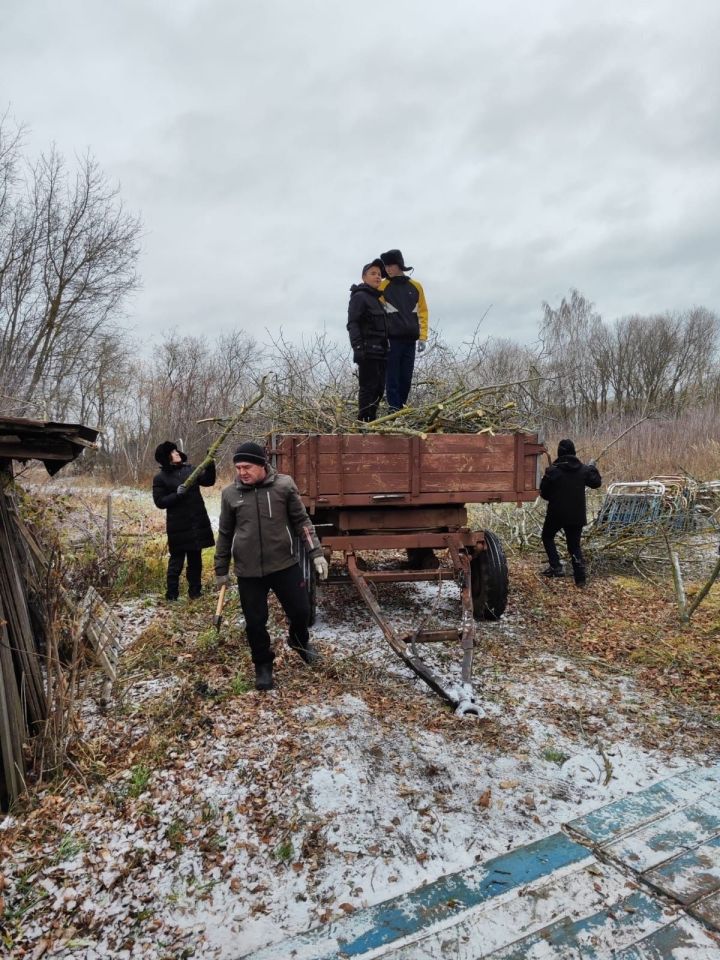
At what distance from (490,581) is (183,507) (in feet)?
10.8

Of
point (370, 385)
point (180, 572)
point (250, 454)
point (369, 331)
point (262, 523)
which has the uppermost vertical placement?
point (369, 331)

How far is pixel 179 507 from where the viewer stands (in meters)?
6.24

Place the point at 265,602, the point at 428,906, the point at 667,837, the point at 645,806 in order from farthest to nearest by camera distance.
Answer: the point at 265,602 → the point at 645,806 → the point at 667,837 → the point at 428,906

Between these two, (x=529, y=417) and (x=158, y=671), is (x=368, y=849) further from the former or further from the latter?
(x=529, y=417)

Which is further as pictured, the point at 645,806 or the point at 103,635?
the point at 103,635

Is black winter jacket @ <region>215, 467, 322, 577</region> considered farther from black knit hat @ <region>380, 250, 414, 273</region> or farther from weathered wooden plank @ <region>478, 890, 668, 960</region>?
black knit hat @ <region>380, 250, 414, 273</region>

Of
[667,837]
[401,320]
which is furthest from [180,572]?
[667,837]

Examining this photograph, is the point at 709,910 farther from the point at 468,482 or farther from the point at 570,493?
the point at 570,493

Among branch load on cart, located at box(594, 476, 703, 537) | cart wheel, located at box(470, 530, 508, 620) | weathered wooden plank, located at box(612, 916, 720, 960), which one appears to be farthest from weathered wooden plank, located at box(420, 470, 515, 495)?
branch load on cart, located at box(594, 476, 703, 537)

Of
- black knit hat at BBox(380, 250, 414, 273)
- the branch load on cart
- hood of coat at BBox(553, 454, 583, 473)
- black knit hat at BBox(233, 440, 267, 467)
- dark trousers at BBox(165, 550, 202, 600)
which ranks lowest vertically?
dark trousers at BBox(165, 550, 202, 600)

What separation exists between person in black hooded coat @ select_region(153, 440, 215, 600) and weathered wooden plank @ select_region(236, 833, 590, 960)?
432 centimetres

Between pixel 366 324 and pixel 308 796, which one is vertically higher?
pixel 366 324

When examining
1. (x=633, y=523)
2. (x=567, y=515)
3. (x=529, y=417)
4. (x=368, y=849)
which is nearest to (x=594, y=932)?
(x=368, y=849)

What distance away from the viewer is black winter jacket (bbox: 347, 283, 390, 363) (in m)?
5.70
